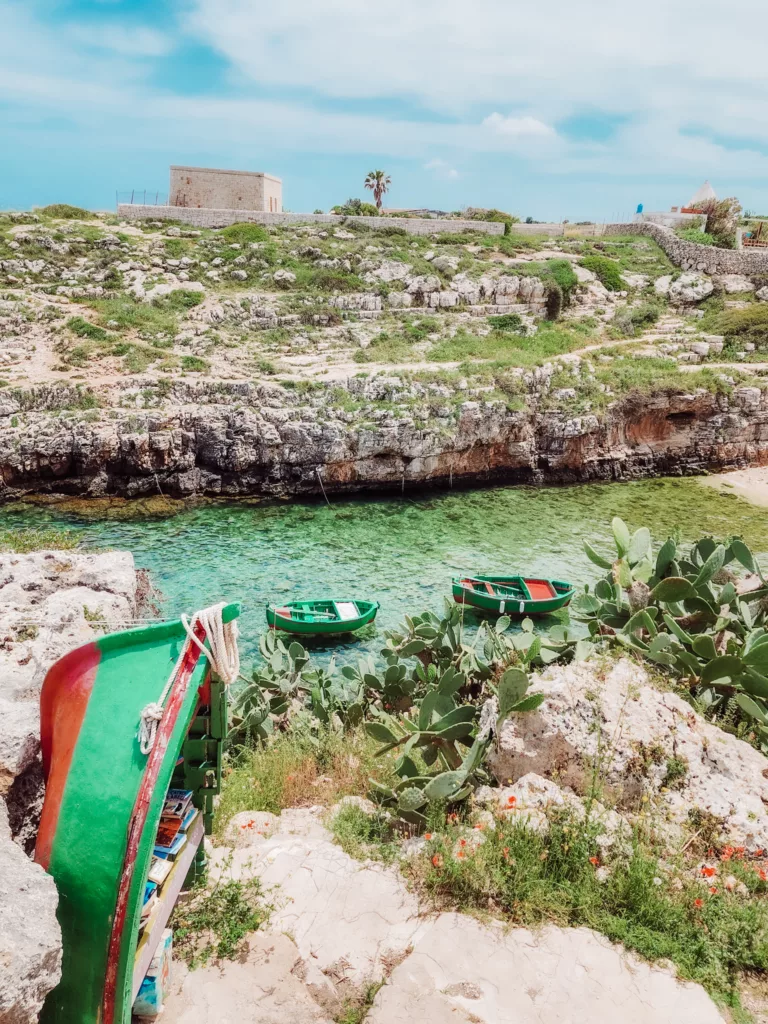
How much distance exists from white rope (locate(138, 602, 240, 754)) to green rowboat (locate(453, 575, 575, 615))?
10.5m

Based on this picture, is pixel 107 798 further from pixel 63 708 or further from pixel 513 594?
pixel 513 594

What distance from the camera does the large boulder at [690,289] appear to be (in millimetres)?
37250

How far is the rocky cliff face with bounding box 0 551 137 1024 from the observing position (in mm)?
2799

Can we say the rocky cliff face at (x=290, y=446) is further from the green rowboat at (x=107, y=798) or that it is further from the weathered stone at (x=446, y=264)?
the green rowboat at (x=107, y=798)

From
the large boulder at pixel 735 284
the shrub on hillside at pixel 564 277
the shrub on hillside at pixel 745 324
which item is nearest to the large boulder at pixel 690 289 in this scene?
the large boulder at pixel 735 284

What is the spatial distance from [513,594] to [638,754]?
404 inches

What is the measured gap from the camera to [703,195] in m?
51.5

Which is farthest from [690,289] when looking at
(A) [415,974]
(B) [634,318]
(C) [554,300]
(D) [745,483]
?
(A) [415,974]

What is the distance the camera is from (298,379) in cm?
2500

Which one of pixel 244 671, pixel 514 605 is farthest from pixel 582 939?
pixel 514 605

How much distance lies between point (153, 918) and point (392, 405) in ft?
70.8

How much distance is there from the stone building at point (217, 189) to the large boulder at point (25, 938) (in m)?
44.6

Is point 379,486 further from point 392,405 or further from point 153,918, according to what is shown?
point 153,918

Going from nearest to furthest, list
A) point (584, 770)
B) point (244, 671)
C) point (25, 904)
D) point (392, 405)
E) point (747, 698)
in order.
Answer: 1. point (25, 904)
2. point (584, 770)
3. point (747, 698)
4. point (244, 671)
5. point (392, 405)
